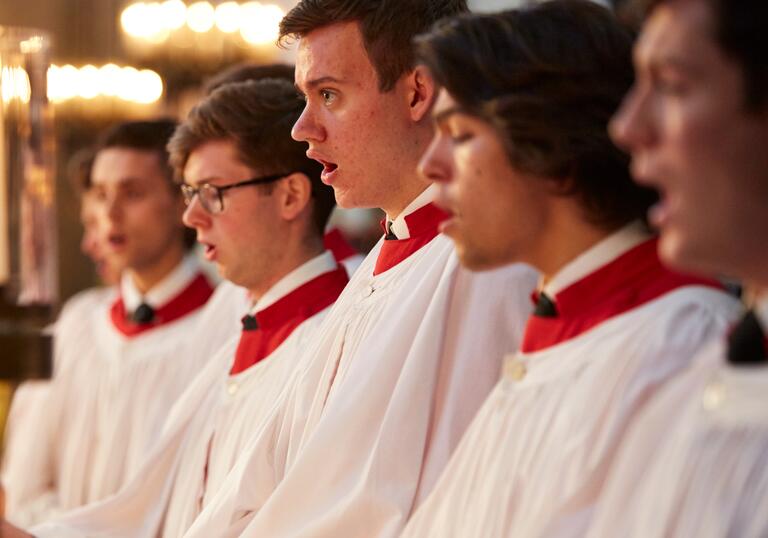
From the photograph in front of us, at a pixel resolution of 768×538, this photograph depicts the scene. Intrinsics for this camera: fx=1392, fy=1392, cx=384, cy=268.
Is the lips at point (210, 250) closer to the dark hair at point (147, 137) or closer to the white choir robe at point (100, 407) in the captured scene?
the white choir robe at point (100, 407)

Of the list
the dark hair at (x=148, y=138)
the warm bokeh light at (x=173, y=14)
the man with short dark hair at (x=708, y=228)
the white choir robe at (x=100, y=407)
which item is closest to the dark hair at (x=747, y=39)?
the man with short dark hair at (x=708, y=228)

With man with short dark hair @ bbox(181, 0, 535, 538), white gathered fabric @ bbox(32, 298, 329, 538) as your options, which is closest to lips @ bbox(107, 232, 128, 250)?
white gathered fabric @ bbox(32, 298, 329, 538)

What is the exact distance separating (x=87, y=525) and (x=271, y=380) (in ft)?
2.20

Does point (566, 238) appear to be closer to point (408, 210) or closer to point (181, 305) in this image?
point (408, 210)

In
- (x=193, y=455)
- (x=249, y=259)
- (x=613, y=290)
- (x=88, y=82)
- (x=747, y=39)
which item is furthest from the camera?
(x=88, y=82)

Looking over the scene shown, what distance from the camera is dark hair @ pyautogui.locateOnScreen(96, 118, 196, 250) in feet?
18.3

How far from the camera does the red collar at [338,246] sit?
161 inches

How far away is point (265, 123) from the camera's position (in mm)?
3930

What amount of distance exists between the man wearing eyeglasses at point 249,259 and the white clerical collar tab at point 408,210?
2.21 feet

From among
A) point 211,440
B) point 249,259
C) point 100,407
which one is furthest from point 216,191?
point 100,407

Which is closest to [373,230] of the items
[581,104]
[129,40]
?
[129,40]

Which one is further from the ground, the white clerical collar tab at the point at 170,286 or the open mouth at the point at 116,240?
the open mouth at the point at 116,240

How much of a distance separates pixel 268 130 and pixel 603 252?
180 centimetres

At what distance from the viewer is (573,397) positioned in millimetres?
2197
